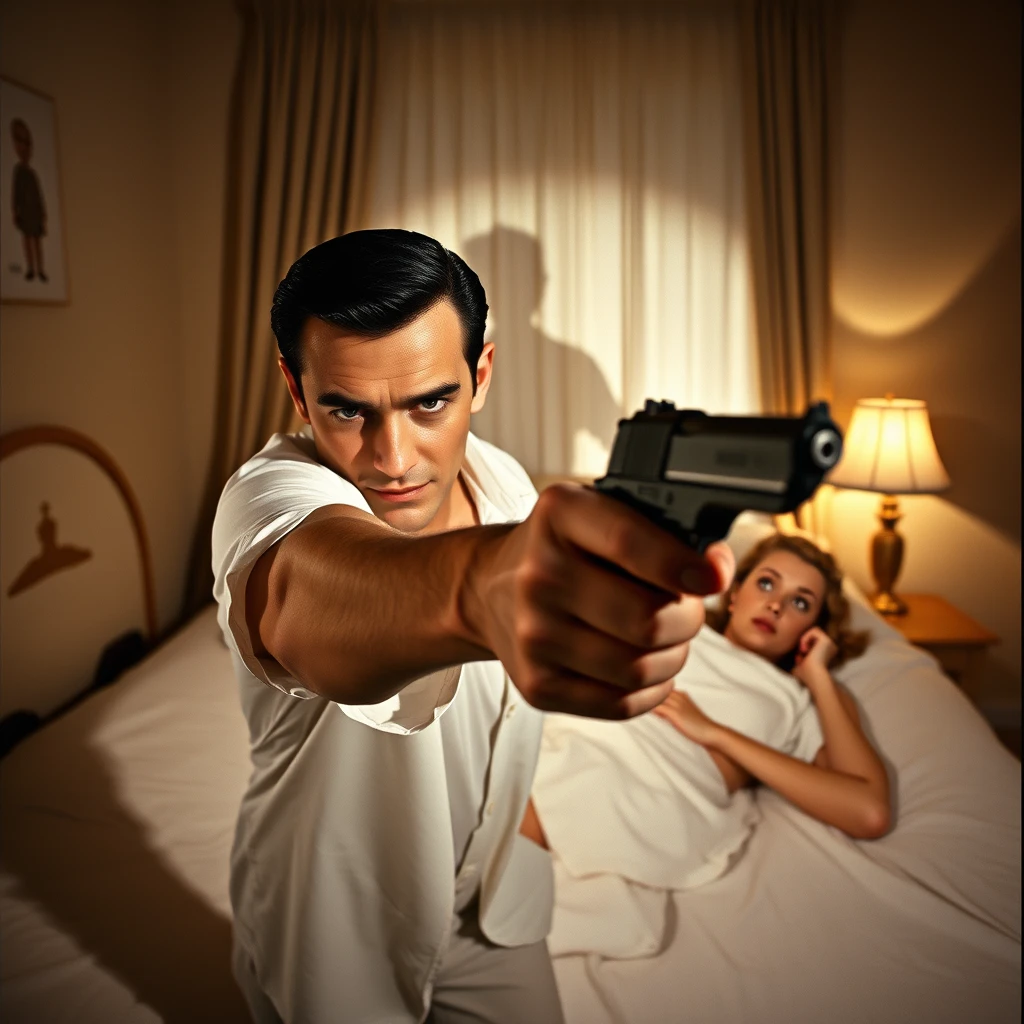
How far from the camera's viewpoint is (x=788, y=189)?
6.54 feet

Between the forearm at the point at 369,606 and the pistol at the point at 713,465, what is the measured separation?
7cm

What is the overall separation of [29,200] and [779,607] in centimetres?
148

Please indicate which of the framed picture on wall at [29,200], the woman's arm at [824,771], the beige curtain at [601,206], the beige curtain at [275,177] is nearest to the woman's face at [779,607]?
the woman's arm at [824,771]

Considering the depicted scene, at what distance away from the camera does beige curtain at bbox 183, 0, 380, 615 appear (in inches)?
31.7

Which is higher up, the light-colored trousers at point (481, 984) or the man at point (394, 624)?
the man at point (394, 624)

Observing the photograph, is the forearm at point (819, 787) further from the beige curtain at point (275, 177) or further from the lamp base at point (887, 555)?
the lamp base at point (887, 555)

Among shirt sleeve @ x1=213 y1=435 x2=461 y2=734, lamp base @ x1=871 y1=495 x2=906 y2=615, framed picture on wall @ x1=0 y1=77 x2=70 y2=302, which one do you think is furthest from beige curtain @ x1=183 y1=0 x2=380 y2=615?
lamp base @ x1=871 y1=495 x2=906 y2=615

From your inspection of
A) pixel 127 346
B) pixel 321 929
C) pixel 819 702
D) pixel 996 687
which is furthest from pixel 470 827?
pixel 996 687

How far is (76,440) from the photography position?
1.36m

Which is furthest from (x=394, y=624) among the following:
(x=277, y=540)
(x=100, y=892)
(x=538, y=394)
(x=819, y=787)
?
(x=538, y=394)

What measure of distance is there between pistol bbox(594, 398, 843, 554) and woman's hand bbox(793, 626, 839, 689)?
1157mm

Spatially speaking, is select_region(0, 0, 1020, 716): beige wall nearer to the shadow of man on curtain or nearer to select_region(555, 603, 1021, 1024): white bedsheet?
the shadow of man on curtain

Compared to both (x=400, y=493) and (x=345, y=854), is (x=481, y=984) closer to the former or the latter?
(x=345, y=854)

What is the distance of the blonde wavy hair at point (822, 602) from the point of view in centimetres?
150
